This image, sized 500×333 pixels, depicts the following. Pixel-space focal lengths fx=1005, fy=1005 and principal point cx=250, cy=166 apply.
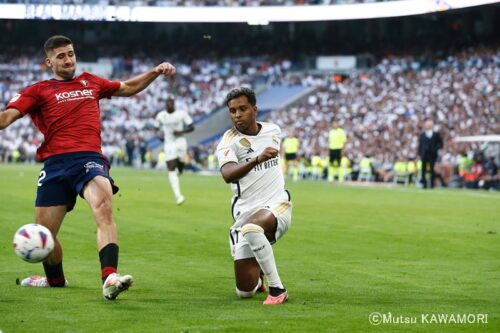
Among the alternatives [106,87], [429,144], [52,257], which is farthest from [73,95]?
[429,144]

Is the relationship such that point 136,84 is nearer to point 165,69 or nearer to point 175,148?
point 165,69

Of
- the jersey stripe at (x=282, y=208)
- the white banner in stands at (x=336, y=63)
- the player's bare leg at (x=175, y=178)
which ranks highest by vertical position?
the white banner in stands at (x=336, y=63)

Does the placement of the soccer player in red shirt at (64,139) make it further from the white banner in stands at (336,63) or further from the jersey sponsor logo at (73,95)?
the white banner in stands at (336,63)

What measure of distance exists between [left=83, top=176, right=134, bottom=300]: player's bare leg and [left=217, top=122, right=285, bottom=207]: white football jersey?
3.63 ft

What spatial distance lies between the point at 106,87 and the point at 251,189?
177 cm

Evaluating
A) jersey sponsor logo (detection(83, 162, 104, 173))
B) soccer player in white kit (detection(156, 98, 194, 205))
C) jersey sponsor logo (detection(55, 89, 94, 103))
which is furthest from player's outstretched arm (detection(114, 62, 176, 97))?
soccer player in white kit (detection(156, 98, 194, 205))

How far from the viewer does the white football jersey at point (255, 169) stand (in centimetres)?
928

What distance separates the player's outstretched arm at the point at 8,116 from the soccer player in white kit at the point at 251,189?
1.86m

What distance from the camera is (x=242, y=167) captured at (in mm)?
8898

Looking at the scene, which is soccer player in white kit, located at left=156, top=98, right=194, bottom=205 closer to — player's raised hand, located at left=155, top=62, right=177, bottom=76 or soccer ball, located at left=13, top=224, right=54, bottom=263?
player's raised hand, located at left=155, top=62, right=177, bottom=76

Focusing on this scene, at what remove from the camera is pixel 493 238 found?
50.2 ft

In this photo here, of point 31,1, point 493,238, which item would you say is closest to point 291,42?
point 31,1

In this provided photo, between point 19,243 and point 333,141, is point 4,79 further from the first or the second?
point 19,243

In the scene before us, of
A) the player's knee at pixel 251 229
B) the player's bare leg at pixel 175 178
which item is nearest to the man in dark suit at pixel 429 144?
the player's bare leg at pixel 175 178
